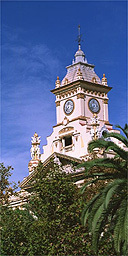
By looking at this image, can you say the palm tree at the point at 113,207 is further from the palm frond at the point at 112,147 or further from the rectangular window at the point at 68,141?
the rectangular window at the point at 68,141

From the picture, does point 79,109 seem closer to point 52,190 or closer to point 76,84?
point 76,84

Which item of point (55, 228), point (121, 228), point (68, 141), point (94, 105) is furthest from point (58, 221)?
point (94, 105)

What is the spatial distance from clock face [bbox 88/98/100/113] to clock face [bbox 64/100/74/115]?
200 centimetres

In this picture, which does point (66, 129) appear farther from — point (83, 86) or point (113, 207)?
point (113, 207)

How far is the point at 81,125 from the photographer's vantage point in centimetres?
5469

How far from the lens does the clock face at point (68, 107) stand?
192ft

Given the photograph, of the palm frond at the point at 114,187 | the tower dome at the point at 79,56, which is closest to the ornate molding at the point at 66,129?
the tower dome at the point at 79,56

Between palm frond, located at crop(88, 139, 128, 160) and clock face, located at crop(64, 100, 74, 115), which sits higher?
clock face, located at crop(64, 100, 74, 115)

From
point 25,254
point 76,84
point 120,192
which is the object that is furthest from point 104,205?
point 76,84

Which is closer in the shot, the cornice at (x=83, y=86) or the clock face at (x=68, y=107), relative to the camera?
the cornice at (x=83, y=86)

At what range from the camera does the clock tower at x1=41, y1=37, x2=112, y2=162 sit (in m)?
54.9

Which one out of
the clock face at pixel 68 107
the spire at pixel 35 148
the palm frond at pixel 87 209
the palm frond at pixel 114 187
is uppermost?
the clock face at pixel 68 107

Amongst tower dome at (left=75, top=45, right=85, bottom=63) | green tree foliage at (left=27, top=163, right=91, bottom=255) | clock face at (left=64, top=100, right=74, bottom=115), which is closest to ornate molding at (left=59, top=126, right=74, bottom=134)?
clock face at (left=64, top=100, right=74, bottom=115)

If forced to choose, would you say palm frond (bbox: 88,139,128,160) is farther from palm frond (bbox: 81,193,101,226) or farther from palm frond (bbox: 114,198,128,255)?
palm frond (bbox: 114,198,128,255)
